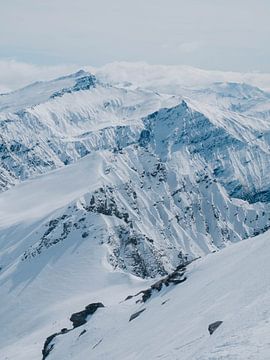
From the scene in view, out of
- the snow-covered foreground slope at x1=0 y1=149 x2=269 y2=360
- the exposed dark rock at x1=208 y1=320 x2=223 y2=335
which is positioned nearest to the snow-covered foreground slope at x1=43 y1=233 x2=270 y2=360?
the snow-covered foreground slope at x1=0 y1=149 x2=269 y2=360

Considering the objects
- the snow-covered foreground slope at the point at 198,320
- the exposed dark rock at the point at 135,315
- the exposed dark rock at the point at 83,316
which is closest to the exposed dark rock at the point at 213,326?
the snow-covered foreground slope at the point at 198,320

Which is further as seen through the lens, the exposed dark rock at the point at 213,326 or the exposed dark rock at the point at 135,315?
the exposed dark rock at the point at 135,315

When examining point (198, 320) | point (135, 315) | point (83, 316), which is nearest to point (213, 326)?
point (198, 320)

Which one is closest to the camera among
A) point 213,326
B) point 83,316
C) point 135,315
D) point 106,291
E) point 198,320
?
point 213,326

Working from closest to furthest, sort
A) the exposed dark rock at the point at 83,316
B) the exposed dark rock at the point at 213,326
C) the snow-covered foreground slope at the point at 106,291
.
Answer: the exposed dark rock at the point at 213,326, the snow-covered foreground slope at the point at 106,291, the exposed dark rock at the point at 83,316

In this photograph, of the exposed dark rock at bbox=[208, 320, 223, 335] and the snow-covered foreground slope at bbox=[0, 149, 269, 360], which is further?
the snow-covered foreground slope at bbox=[0, 149, 269, 360]

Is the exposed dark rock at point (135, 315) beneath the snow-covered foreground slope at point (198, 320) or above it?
beneath

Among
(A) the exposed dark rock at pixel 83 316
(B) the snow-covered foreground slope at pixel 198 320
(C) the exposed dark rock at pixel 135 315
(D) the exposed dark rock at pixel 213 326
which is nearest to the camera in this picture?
(B) the snow-covered foreground slope at pixel 198 320

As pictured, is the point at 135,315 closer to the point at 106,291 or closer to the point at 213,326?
the point at 213,326

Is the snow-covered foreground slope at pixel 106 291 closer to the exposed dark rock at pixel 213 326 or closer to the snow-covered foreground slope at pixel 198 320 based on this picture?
the snow-covered foreground slope at pixel 198 320

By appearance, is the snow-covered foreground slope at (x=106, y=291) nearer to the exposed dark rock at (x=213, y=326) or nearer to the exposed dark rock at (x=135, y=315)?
the exposed dark rock at (x=213, y=326)

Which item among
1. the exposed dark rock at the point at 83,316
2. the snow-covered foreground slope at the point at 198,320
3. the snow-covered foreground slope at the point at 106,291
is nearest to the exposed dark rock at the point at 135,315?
the snow-covered foreground slope at the point at 198,320

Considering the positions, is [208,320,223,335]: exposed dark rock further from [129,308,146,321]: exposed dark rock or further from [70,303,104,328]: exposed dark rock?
[70,303,104,328]: exposed dark rock
